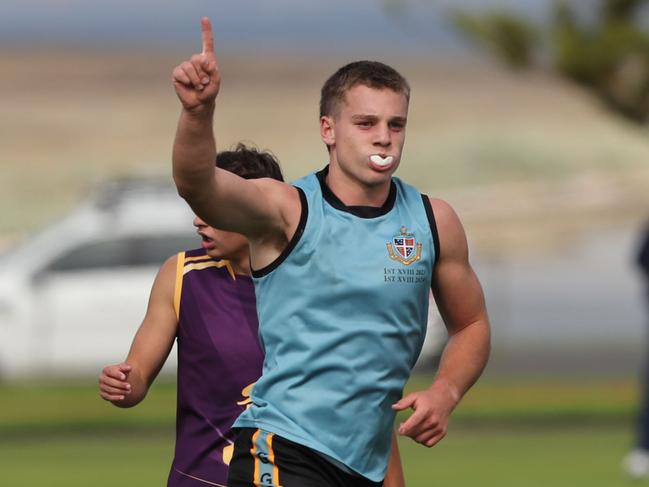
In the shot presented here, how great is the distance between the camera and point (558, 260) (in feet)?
121

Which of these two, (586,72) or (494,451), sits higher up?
(586,72)

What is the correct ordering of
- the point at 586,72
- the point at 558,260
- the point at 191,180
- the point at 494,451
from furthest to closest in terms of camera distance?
the point at 558,260, the point at 586,72, the point at 494,451, the point at 191,180

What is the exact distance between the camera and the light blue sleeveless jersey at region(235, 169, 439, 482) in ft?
16.7

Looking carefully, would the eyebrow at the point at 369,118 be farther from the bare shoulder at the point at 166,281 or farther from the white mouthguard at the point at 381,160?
the bare shoulder at the point at 166,281

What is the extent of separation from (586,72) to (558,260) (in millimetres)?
13658

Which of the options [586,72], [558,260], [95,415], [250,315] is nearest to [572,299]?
[558,260]

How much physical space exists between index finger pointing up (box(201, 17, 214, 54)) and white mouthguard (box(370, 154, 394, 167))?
67cm

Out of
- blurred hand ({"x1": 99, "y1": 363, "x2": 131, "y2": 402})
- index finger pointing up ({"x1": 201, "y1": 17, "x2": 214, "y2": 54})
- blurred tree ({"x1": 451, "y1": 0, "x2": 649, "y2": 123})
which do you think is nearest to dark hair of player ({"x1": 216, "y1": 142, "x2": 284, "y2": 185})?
blurred hand ({"x1": 99, "y1": 363, "x2": 131, "y2": 402})

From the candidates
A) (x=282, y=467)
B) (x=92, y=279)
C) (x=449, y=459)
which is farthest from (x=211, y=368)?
(x=92, y=279)

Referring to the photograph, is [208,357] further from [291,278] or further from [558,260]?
[558,260]

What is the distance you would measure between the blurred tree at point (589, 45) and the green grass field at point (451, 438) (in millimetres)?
4242

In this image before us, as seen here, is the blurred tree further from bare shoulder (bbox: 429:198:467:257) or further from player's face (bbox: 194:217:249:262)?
bare shoulder (bbox: 429:198:467:257)

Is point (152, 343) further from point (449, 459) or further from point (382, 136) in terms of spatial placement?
point (449, 459)

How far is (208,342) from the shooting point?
607 centimetres
